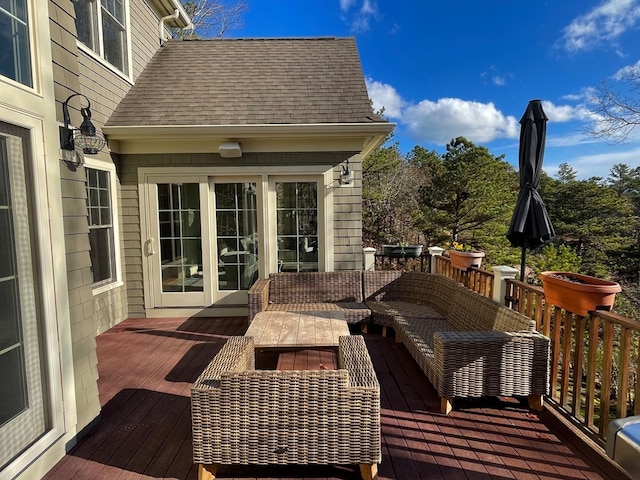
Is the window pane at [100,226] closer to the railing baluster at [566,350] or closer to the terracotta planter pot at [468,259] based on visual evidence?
the terracotta planter pot at [468,259]

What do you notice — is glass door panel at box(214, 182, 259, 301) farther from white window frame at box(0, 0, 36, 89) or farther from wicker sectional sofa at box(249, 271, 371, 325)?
white window frame at box(0, 0, 36, 89)

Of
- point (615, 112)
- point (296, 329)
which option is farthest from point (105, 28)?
point (615, 112)

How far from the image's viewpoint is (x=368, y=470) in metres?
1.93

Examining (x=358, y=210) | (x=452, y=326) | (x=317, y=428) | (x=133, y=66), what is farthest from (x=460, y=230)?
(x=317, y=428)

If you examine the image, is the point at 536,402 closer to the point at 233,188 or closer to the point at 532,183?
the point at 532,183

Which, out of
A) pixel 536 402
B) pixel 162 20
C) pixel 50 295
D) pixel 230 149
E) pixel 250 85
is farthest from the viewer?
pixel 162 20

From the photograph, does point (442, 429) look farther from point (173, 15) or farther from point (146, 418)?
point (173, 15)

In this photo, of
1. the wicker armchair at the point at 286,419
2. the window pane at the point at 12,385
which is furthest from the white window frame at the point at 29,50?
the wicker armchair at the point at 286,419

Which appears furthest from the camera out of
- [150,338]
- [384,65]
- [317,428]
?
[384,65]

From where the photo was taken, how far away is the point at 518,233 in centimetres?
307

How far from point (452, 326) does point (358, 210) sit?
202 cm

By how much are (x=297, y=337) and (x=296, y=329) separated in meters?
0.25

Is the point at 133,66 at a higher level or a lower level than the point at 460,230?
higher

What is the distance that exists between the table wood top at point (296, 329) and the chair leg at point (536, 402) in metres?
1.46
